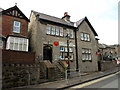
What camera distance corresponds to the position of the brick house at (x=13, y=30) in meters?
12.5

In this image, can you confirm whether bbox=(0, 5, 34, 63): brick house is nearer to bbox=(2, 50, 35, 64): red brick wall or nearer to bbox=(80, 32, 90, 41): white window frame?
bbox=(2, 50, 35, 64): red brick wall

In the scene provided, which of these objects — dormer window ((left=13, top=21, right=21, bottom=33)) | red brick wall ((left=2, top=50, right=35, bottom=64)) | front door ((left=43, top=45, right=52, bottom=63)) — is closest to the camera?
red brick wall ((left=2, top=50, right=35, bottom=64))

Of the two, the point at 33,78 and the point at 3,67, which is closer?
the point at 3,67

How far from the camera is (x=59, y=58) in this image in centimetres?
1509

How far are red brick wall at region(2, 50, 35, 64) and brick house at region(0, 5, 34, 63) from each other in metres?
2.78

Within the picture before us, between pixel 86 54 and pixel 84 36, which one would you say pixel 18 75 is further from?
pixel 84 36

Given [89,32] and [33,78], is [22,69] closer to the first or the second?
[33,78]

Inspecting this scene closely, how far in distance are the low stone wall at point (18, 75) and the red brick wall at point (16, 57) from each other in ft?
1.62

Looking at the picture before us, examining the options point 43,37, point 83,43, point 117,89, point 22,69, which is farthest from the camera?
point 83,43

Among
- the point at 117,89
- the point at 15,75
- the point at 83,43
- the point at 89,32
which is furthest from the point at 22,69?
the point at 89,32

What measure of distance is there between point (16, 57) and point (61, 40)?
8435 mm

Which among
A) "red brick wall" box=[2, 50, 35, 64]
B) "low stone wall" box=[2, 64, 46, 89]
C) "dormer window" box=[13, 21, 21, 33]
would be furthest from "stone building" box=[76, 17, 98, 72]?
"dormer window" box=[13, 21, 21, 33]

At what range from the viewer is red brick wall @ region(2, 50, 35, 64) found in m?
8.49

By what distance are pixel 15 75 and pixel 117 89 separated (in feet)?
27.6
